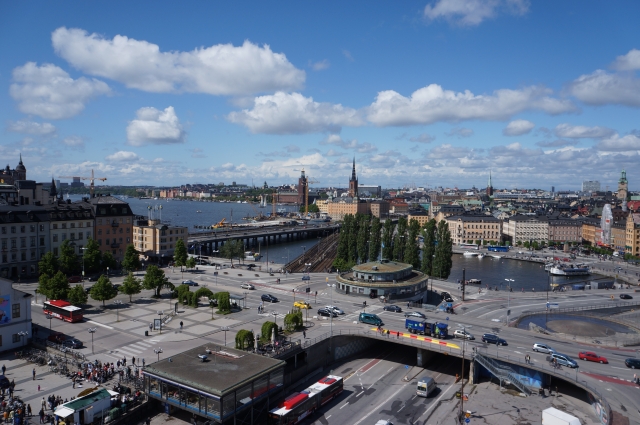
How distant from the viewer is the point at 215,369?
26.4 meters

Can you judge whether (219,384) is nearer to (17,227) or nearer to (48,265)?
(48,265)

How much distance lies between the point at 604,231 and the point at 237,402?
122 meters

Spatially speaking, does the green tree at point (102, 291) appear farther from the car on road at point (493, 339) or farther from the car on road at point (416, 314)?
the car on road at point (493, 339)

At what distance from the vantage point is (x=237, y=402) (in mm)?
24859

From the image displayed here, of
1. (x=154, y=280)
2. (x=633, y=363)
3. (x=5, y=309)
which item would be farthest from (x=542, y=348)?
(x=5, y=309)

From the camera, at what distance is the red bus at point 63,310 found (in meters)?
41.7

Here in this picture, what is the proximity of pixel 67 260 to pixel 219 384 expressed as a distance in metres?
43.1

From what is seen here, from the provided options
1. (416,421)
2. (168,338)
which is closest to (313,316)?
(168,338)

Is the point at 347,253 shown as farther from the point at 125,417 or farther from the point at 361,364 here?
the point at 125,417

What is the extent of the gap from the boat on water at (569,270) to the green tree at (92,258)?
7934 centimetres

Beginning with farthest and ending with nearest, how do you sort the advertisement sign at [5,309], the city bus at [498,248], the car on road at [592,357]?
the city bus at [498,248], the advertisement sign at [5,309], the car on road at [592,357]

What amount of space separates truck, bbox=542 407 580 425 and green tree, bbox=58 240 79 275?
181 ft

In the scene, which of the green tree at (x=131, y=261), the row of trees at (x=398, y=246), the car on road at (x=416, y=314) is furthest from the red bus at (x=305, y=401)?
the green tree at (x=131, y=261)

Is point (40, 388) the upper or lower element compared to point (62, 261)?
lower
